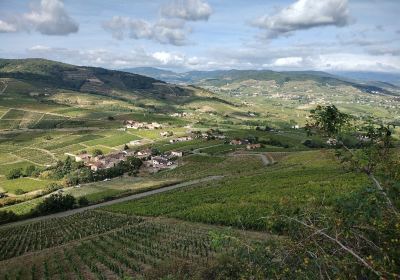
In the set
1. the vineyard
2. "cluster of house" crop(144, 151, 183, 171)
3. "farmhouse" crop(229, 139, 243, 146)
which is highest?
the vineyard

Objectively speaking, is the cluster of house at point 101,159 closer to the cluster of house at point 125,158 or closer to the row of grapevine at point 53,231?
the cluster of house at point 125,158

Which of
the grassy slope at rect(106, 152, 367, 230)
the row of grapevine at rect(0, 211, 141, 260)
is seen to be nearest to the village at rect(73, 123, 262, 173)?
the grassy slope at rect(106, 152, 367, 230)

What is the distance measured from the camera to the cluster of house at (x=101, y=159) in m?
128

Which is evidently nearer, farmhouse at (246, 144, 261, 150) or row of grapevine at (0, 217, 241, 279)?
row of grapevine at (0, 217, 241, 279)

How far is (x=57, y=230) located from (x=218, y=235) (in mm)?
54177

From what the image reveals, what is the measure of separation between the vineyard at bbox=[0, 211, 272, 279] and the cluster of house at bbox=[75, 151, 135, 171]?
6687 centimetres

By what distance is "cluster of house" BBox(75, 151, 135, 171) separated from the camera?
128163 mm

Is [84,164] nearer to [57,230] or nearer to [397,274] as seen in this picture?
[57,230]

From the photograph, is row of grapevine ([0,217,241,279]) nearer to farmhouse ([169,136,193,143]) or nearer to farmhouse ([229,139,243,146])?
farmhouse ([229,139,243,146])

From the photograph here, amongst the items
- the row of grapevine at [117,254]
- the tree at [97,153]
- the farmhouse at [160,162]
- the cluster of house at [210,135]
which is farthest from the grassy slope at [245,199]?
the cluster of house at [210,135]

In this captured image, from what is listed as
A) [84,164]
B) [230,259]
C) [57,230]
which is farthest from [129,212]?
[84,164]

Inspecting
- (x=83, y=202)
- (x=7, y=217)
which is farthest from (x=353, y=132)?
(x=83, y=202)

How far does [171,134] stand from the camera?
184625 mm

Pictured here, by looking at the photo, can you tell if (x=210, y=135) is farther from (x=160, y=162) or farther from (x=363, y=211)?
(x=363, y=211)
